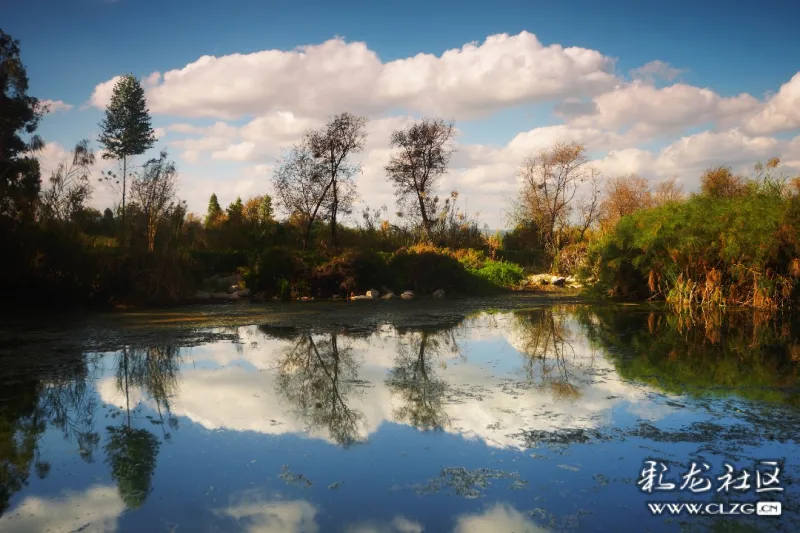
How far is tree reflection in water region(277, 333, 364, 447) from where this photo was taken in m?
6.08

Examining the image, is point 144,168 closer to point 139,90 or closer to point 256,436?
point 256,436

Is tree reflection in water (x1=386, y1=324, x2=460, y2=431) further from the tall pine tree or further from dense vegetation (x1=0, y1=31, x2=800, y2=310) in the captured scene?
the tall pine tree

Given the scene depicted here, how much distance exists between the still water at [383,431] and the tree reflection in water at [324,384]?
40 millimetres

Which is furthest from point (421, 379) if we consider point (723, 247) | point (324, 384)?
point (723, 247)

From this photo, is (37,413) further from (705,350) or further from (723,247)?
(723,247)

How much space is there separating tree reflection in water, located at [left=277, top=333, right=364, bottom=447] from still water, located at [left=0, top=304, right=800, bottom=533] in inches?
1.6

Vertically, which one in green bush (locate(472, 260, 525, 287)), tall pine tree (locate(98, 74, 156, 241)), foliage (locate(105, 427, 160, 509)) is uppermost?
tall pine tree (locate(98, 74, 156, 241))

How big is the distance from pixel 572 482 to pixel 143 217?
16538 mm

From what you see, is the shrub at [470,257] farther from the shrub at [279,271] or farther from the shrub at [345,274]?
the shrub at [279,271]

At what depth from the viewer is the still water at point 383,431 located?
4.14 m

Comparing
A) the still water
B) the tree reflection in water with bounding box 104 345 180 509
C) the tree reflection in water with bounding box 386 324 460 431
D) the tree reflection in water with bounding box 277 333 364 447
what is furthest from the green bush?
the tree reflection in water with bounding box 104 345 180 509

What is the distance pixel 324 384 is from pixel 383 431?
6.57 ft

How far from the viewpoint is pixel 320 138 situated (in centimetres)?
2362

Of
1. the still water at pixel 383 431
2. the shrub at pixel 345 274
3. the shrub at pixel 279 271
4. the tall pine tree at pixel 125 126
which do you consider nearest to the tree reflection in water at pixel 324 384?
the still water at pixel 383 431
